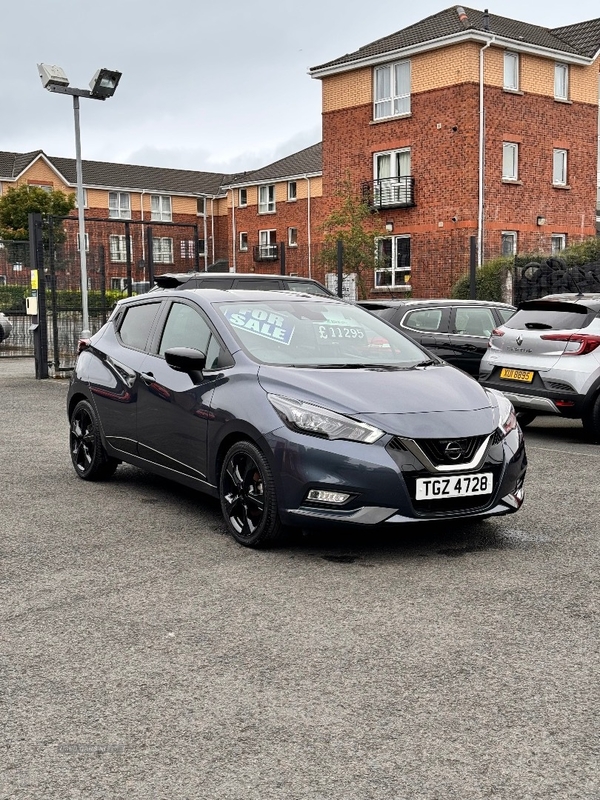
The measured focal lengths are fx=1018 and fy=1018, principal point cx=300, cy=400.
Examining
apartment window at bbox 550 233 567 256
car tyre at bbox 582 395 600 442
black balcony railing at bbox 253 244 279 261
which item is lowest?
car tyre at bbox 582 395 600 442

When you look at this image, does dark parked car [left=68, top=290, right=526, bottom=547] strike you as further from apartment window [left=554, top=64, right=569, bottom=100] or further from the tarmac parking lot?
apartment window [left=554, top=64, right=569, bottom=100]

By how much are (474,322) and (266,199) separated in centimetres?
4814

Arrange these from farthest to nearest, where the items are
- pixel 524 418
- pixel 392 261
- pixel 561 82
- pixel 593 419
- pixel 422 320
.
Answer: pixel 561 82
pixel 392 261
pixel 422 320
pixel 524 418
pixel 593 419

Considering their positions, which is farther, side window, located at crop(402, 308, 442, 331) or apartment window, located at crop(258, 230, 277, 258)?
apartment window, located at crop(258, 230, 277, 258)

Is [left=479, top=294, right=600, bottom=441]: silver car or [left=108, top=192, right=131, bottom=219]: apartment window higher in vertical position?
[left=108, top=192, right=131, bottom=219]: apartment window

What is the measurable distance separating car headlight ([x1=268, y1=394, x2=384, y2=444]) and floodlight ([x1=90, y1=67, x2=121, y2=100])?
515 inches

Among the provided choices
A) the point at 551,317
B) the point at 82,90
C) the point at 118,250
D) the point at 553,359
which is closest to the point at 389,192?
the point at 118,250

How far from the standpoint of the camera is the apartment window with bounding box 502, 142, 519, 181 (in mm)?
35562

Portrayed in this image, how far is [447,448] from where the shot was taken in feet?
18.7

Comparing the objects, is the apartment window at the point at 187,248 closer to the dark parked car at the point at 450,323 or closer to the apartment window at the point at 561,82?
the dark parked car at the point at 450,323

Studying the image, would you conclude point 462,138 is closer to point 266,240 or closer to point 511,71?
point 511,71

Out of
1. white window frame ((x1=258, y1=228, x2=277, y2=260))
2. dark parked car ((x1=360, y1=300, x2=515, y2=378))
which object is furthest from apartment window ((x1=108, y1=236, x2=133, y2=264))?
white window frame ((x1=258, y1=228, x2=277, y2=260))

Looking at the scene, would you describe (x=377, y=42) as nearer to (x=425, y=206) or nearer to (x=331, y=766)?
(x=425, y=206)

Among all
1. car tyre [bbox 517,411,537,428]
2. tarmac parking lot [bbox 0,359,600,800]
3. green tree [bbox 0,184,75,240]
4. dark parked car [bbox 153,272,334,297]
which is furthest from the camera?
green tree [bbox 0,184,75,240]
